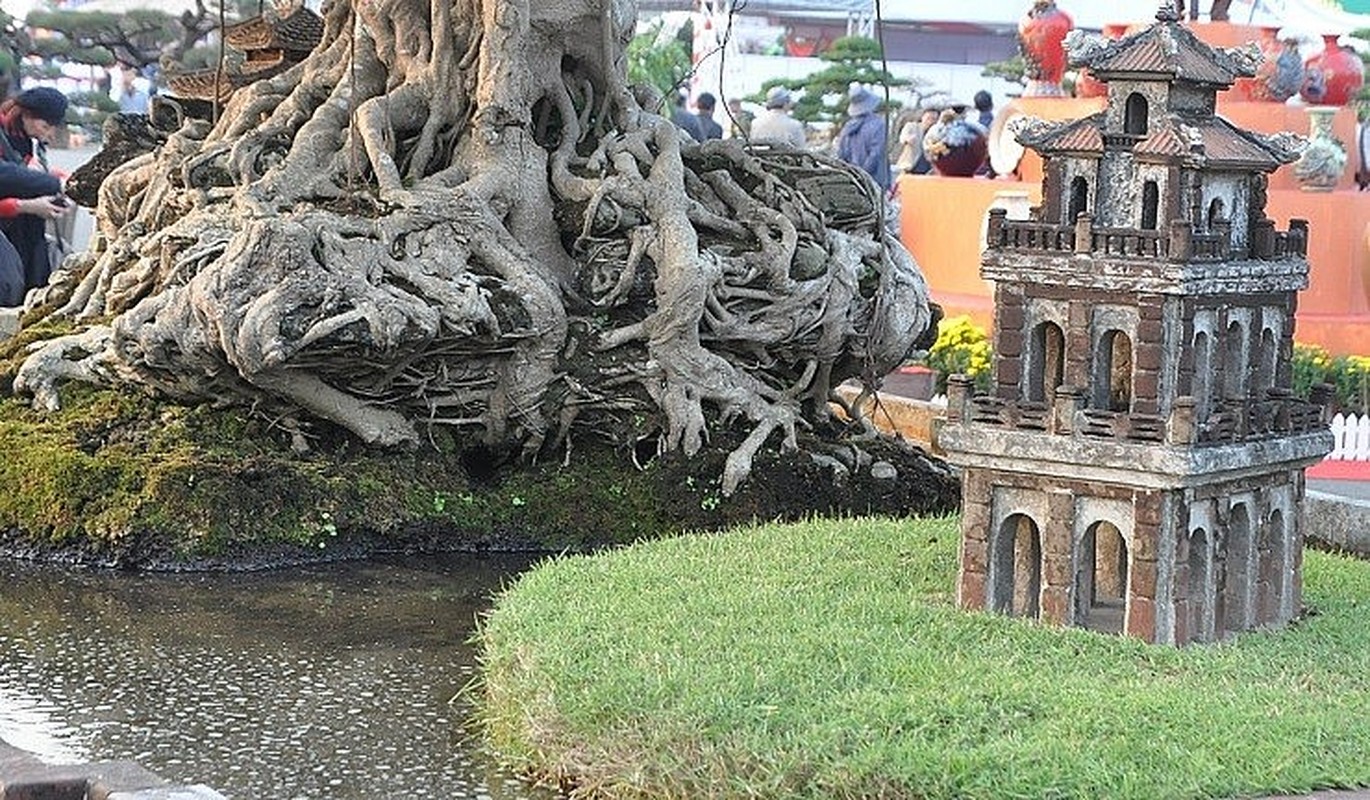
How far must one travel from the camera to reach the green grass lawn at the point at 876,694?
26.6 feet

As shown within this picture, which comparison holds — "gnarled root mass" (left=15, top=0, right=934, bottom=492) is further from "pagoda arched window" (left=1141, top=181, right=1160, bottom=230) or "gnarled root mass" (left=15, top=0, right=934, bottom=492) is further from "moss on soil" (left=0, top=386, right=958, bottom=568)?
"pagoda arched window" (left=1141, top=181, right=1160, bottom=230)

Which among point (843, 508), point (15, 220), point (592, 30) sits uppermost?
→ point (592, 30)

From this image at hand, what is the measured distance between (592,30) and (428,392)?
101 inches

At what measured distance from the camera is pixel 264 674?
36.5 ft

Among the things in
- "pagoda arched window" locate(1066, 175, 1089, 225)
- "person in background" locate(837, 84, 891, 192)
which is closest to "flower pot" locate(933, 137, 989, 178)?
"person in background" locate(837, 84, 891, 192)

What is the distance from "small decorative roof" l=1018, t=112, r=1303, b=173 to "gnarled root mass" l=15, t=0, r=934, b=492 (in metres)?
3.85

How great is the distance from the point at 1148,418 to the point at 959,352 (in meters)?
10.5

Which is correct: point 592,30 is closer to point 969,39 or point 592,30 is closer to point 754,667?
point 754,667

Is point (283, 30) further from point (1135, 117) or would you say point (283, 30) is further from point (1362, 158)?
point (1362, 158)

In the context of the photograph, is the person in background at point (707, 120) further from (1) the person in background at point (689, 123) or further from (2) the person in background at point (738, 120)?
(2) the person in background at point (738, 120)

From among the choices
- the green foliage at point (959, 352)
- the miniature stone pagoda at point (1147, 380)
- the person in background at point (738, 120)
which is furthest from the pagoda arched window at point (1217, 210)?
the green foliage at point (959, 352)

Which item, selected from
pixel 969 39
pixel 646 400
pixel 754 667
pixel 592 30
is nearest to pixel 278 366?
pixel 646 400

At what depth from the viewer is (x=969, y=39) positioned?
198 feet

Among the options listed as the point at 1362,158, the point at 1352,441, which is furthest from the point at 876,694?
the point at 1362,158
